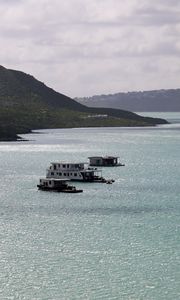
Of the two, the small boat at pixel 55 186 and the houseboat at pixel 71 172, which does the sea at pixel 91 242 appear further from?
the houseboat at pixel 71 172

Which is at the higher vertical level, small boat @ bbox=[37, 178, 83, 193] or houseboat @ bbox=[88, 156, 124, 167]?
houseboat @ bbox=[88, 156, 124, 167]

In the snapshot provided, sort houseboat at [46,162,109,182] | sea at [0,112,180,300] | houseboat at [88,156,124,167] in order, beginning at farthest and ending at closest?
1. houseboat at [88,156,124,167]
2. houseboat at [46,162,109,182]
3. sea at [0,112,180,300]

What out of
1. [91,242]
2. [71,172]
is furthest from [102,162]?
[91,242]

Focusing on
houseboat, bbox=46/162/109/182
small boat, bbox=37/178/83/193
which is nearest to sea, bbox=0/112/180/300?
small boat, bbox=37/178/83/193

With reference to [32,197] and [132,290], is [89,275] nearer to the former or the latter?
[132,290]

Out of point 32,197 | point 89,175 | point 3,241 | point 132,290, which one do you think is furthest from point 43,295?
point 89,175

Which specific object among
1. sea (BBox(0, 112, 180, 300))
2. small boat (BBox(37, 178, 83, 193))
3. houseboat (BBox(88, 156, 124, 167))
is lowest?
sea (BBox(0, 112, 180, 300))

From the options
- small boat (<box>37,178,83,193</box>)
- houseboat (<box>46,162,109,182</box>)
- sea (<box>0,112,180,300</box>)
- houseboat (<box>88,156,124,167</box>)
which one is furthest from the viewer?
houseboat (<box>88,156,124,167</box>)

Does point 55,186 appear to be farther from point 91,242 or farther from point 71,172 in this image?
point 91,242

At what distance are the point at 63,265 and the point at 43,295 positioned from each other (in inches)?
345

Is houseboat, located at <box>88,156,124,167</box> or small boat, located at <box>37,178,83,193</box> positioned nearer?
small boat, located at <box>37,178,83,193</box>

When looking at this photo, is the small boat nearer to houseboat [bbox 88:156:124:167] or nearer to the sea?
the sea

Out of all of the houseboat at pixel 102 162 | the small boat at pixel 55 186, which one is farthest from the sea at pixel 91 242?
the houseboat at pixel 102 162

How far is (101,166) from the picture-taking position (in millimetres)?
173750
